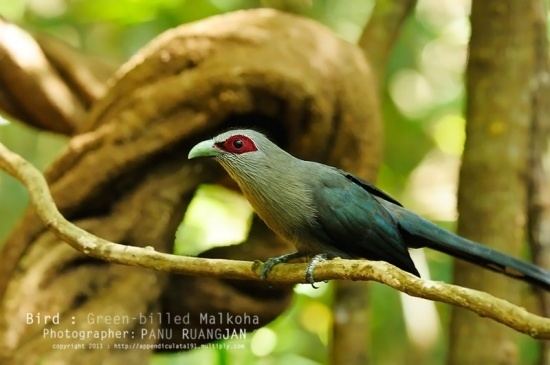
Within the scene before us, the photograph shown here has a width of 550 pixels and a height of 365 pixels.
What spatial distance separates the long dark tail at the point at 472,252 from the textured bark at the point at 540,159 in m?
0.85

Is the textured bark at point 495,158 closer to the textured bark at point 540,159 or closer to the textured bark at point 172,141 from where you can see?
the textured bark at point 540,159

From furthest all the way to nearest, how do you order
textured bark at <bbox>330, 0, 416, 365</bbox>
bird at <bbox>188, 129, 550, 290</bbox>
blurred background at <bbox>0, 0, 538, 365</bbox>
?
blurred background at <bbox>0, 0, 538, 365</bbox> → textured bark at <bbox>330, 0, 416, 365</bbox> → bird at <bbox>188, 129, 550, 290</bbox>

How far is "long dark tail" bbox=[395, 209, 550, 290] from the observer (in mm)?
2006

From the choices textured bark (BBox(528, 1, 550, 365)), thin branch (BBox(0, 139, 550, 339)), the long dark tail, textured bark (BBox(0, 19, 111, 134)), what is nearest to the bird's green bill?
thin branch (BBox(0, 139, 550, 339))

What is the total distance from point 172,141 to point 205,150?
0.72 metres

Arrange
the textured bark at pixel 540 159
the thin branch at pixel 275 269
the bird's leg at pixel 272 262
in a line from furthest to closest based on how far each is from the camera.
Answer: the textured bark at pixel 540 159
the bird's leg at pixel 272 262
the thin branch at pixel 275 269

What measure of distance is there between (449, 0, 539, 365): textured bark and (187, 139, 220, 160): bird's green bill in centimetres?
113

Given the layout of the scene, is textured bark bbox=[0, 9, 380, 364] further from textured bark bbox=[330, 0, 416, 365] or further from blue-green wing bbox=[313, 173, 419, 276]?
blue-green wing bbox=[313, 173, 419, 276]

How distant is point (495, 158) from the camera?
108 inches

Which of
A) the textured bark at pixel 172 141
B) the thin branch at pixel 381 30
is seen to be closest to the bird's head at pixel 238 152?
the textured bark at pixel 172 141

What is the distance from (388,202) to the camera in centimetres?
223

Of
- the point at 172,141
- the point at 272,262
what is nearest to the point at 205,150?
the point at 272,262

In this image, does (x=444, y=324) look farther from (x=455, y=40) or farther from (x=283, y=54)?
(x=283, y=54)

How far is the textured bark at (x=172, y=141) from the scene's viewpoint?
2.62 meters
